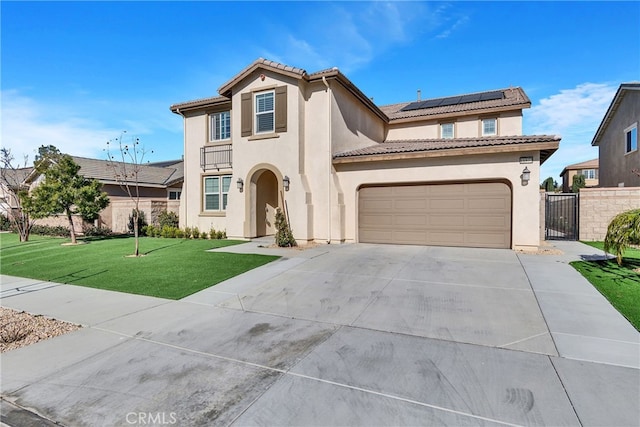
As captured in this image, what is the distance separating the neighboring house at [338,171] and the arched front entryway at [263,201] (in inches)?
2.4

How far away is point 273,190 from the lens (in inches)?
623

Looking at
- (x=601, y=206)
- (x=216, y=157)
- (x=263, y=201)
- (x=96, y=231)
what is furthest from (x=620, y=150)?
(x=96, y=231)

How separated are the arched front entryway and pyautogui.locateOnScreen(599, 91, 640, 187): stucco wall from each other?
59.2 feet

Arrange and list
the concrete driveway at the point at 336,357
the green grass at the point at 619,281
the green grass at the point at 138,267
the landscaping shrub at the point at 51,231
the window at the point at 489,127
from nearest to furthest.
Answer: the concrete driveway at the point at 336,357
the green grass at the point at 619,281
the green grass at the point at 138,267
the window at the point at 489,127
the landscaping shrub at the point at 51,231

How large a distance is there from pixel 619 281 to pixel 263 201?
12.5 m

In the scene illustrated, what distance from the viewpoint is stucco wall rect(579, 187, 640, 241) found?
1263cm

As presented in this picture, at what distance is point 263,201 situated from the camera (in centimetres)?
1509

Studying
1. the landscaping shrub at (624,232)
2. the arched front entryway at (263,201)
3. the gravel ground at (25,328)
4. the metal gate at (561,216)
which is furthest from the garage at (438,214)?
the gravel ground at (25,328)

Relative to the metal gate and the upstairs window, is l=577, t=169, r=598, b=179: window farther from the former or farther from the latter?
the upstairs window

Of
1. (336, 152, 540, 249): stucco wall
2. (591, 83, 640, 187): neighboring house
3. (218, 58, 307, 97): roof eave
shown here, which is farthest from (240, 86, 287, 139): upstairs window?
(591, 83, 640, 187): neighboring house

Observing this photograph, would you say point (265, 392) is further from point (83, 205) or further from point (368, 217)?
point (83, 205)

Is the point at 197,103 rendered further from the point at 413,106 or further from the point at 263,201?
the point at 413,106

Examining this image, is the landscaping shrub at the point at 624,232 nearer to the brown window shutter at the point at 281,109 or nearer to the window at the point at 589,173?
the brown window shutter at the point at 281,109

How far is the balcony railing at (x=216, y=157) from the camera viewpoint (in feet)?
49.5
